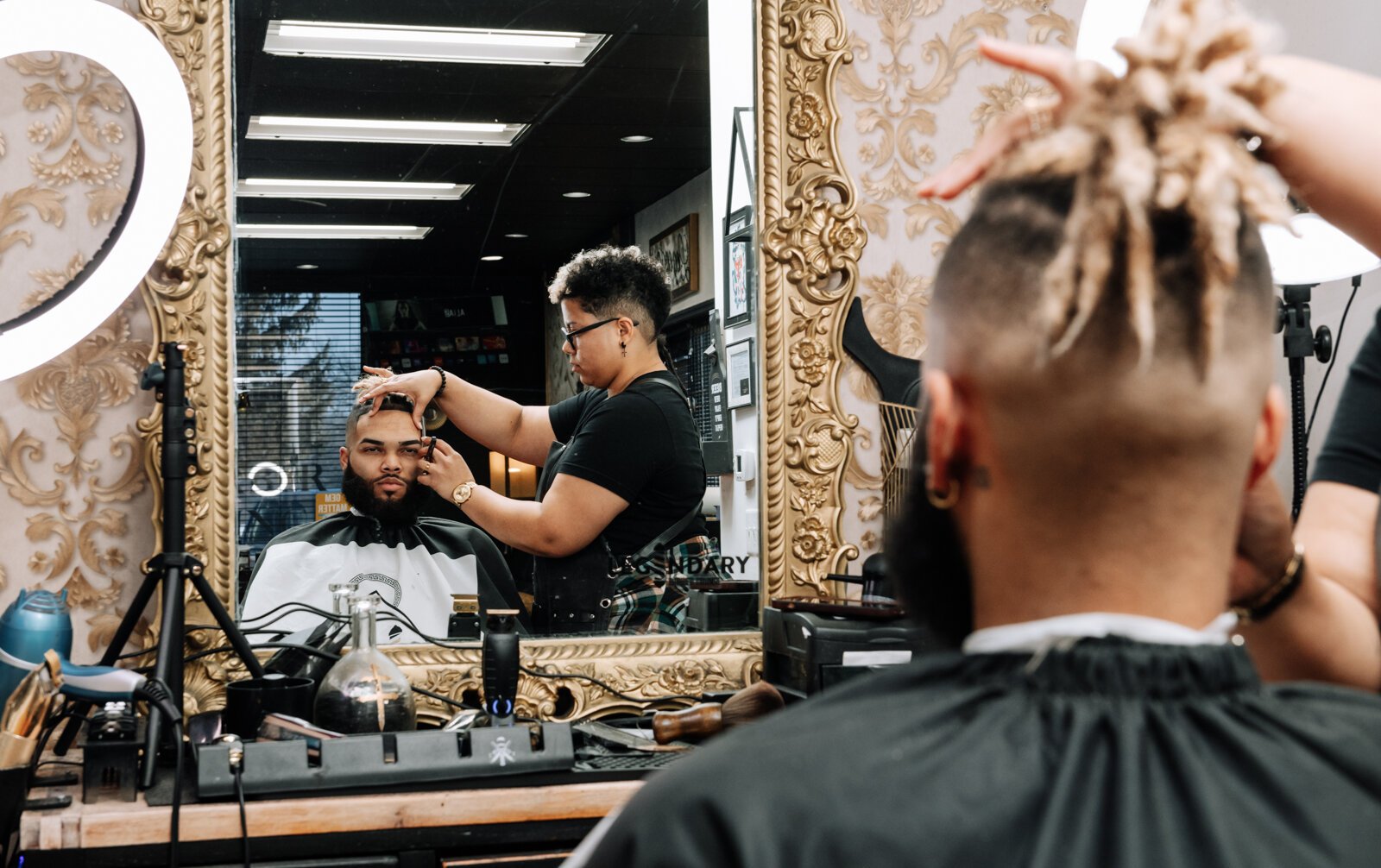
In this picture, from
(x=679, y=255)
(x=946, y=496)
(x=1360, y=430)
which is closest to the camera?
(x=946, y=496)

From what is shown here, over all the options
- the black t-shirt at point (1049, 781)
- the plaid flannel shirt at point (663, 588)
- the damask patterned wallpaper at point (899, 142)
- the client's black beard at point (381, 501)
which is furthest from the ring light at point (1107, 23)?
the black t-shirt at point (1049, 781)

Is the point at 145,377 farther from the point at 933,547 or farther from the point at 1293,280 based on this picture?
the point at 1293,280

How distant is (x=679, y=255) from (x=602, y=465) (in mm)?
378

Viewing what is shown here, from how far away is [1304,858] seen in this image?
62 cm

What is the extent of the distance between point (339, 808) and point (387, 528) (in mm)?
600

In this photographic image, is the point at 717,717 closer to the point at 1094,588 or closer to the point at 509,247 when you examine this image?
the point at 509,247

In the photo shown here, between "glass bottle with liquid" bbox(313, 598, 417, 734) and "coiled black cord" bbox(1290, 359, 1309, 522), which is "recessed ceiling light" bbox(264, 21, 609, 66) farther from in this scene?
"coiled black cord" bbox(1290, 359, 1309, 522)

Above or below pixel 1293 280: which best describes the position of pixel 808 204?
above

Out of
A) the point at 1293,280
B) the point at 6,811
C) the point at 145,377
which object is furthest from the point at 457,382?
the point at 1293,280

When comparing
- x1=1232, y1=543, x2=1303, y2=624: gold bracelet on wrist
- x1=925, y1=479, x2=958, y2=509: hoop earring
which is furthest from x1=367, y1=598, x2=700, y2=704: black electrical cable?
x1=925, y1=479, x2=958, y2=509: hoop earring

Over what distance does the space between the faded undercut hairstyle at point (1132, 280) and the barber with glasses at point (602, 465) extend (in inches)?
56.7

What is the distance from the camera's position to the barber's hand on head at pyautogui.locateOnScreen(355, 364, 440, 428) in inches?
81.4

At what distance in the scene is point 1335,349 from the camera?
2342 mm

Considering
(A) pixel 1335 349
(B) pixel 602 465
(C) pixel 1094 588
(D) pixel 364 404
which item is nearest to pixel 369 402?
(D) pixel 364 404
